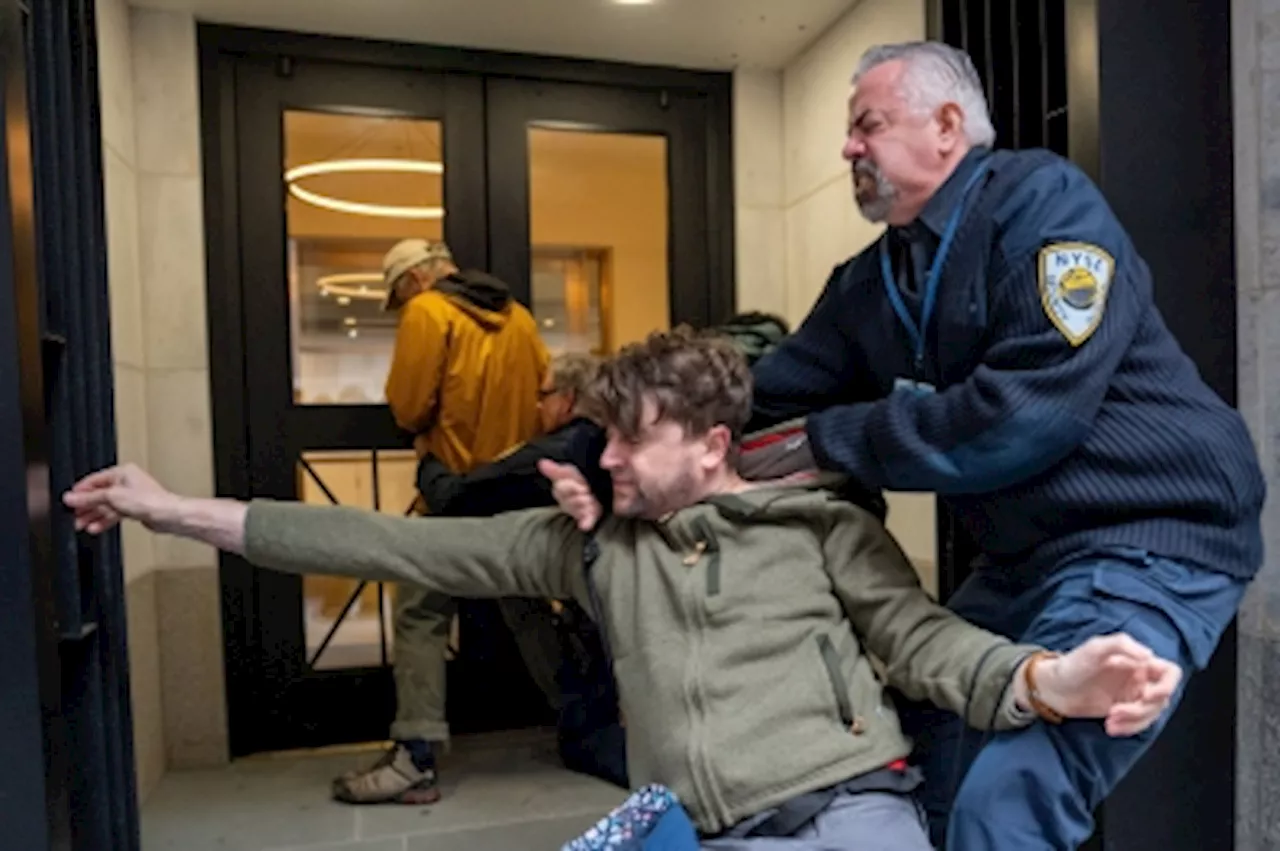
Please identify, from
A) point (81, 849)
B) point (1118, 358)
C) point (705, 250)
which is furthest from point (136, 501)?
point (705, 250)

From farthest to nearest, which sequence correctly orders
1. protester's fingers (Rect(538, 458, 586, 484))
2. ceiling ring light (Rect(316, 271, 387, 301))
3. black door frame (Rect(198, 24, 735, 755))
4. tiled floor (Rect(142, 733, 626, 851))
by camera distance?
1. ceiling ring light (Rect(316, 271, 387, 301))
2. black door frame (Rect(198, 24, 735, 755))
3. tiled floor (Rect(142, 733, 626, 851))
4. protester's fingers (Rect(538, 458, 586, 484))

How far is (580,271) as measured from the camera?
159 inches

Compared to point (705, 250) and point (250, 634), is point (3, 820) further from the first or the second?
point (705, 250)

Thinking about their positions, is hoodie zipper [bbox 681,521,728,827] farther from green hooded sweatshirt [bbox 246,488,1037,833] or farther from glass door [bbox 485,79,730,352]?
glass door [bbox 485,79,730,352]

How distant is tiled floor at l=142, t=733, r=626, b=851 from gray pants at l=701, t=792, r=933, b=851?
1.15 m

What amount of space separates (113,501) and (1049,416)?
3.81 feet

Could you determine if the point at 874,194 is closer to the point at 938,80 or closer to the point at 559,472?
the point at 938,80

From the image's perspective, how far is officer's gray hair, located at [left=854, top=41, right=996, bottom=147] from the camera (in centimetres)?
125

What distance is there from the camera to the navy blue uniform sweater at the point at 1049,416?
3.56 ft

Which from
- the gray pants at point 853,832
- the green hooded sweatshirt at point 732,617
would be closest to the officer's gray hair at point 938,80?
the green hooded sweatshirt at point 732,617

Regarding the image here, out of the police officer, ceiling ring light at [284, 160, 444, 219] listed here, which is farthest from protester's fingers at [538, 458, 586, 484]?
ceiling ring light at [284, 160, 444, 219]

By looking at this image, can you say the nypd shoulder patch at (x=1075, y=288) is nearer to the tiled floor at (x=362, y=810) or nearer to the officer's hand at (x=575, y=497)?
the officer's hand at (x=575, y=497)

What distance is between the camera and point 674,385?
127cm

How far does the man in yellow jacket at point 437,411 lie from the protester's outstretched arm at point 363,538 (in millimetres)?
1165
